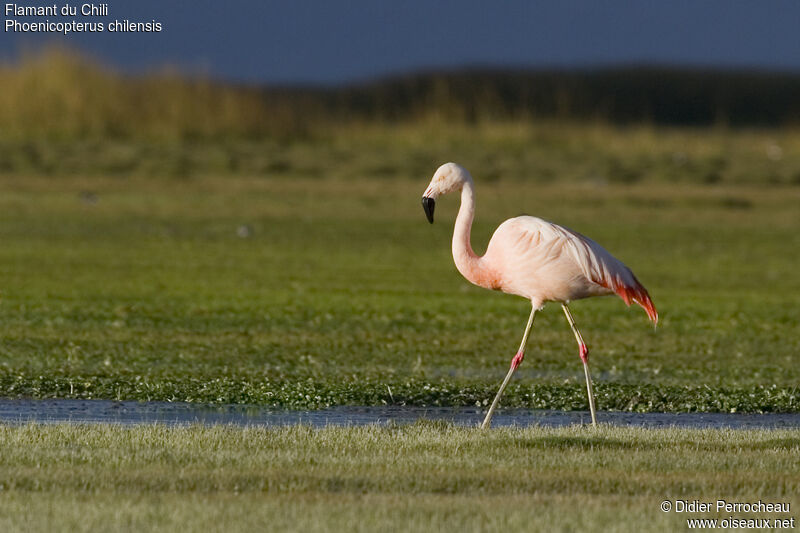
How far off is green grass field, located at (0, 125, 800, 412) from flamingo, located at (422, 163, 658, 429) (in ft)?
5.25

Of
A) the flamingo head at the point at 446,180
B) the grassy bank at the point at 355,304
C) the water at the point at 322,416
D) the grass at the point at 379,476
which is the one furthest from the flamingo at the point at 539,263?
the grassy bank at the point at 355,304

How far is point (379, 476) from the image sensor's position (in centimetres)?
920

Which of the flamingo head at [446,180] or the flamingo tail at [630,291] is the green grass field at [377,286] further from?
the flamingo head at [446,180]

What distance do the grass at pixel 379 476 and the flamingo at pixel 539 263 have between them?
3.51 feet

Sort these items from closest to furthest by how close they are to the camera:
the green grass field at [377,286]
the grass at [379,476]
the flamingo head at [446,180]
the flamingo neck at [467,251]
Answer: the grass at [379,476] < the flamingo head at [446,180] < the flamingo neck at [467,251] < the green grass field at [377,286]

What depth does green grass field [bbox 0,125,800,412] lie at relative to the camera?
47.4ft

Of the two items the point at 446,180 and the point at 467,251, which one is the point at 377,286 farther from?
the point at 446,180

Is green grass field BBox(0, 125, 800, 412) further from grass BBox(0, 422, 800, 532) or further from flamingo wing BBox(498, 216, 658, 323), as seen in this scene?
grass BBox(0, 422, 800, 532)

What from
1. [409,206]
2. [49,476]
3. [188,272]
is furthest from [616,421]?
[409,206]

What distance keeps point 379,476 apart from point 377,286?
1461 cm

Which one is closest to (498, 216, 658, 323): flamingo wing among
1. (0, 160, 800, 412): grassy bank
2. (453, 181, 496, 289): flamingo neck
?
(453, 181, 496, 289): flamingo neck

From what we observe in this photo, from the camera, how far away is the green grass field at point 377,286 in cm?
1445

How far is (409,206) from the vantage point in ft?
130

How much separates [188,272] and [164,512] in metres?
17.2
